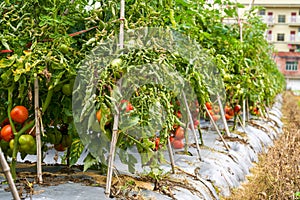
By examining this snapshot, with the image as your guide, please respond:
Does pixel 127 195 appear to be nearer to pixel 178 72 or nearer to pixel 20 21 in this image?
pixel 178 72

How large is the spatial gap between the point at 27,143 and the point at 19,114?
0.19 metres

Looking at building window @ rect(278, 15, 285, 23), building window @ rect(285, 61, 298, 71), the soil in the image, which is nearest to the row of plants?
the soil

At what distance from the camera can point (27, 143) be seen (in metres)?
3.05

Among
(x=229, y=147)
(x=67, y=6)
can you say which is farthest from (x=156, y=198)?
(x=229, y=147)

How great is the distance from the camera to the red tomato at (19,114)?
10.1 ft

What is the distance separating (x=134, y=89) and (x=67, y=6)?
72 centimetres

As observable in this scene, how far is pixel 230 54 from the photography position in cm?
647

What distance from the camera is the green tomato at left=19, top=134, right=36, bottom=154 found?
9.97 ft

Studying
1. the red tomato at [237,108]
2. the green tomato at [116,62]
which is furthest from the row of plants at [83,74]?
the red tomato at [237,108]

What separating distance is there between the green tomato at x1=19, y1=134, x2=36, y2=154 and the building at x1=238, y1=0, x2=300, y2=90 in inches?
1306

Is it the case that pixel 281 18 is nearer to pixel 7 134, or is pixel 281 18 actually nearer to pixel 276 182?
pixel 276 182

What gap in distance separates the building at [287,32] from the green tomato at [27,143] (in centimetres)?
3319

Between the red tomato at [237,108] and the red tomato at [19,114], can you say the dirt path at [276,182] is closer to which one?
the red tomato at [237,108]

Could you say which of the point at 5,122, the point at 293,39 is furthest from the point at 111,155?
the point at 293,39
